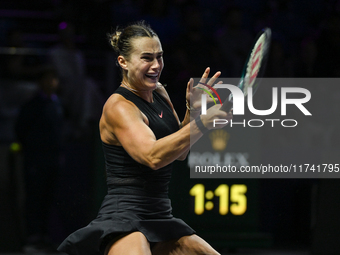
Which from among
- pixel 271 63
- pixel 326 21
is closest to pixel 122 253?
A: pixel 271 63

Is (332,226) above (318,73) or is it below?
below

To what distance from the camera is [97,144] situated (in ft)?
15.0

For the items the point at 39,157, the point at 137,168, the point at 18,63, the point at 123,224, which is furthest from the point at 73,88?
the point at 123,224

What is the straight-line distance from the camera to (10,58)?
192 inches

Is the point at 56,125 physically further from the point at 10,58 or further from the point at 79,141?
the point at 10,58

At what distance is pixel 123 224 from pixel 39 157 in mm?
2503

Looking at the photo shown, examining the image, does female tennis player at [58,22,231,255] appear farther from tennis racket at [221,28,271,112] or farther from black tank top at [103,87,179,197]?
tennis racket at [221,28,271,112]

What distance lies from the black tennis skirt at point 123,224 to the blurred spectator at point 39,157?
7.54 ft

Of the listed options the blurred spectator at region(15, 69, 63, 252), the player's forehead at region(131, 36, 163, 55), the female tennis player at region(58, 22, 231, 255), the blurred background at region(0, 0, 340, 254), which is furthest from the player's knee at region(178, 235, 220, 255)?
the blurred spectator at region(15, 69, 63, 252)

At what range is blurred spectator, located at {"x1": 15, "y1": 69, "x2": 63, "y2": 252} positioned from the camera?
4605 millimetres

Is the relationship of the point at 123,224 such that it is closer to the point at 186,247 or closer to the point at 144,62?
the point at 186,247

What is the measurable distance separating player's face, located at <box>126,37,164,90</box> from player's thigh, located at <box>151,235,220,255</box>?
2.35 ft

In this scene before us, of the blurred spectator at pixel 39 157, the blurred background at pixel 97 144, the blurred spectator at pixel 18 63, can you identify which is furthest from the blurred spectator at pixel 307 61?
the blurred spectator at pixel 18 63

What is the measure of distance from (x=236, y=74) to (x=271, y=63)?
1.22 feet
